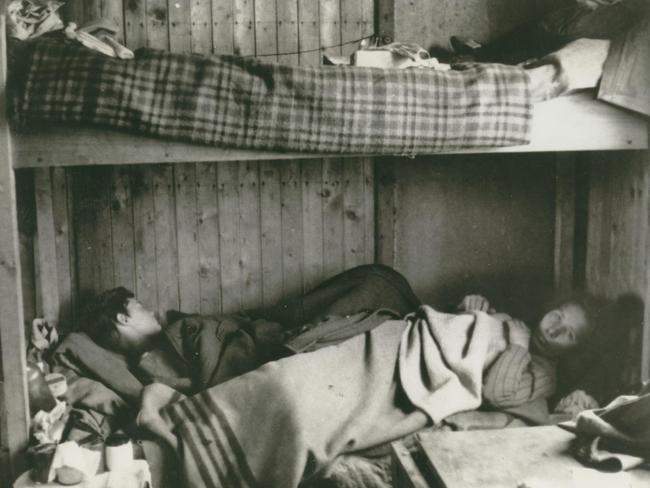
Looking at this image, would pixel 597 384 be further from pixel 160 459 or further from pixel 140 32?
pixel 140 32

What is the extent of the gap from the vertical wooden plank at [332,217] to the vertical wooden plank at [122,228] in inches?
28.8

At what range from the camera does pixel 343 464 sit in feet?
6.64

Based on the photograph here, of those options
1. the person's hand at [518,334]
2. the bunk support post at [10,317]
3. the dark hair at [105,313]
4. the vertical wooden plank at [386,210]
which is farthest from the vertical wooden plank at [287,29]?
the person's hand at [518,334]

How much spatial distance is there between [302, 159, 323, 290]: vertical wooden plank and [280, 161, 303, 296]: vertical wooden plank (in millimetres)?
20

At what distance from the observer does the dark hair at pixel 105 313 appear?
246 cm

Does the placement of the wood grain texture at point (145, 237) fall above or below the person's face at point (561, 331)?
above

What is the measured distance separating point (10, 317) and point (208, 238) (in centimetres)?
99

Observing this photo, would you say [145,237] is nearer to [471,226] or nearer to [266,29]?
[266,29]

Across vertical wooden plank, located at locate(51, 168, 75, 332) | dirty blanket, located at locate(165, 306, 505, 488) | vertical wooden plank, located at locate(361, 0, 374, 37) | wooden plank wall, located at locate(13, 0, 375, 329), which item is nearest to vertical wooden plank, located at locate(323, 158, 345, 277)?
wooden plank wall, located at locate(13, 0, 375, 329)

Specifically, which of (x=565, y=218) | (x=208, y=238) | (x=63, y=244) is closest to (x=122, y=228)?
(x=63, y=244)

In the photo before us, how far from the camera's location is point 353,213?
2.88m

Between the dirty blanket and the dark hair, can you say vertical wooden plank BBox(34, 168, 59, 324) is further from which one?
the dirty blanket

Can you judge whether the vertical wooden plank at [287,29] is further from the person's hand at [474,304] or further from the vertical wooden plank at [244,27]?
the person's hand at [474,304]

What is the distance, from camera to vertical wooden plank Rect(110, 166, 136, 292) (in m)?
2.71
